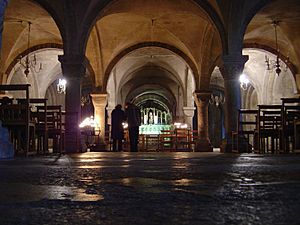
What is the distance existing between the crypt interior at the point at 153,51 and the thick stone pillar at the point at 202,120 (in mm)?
42

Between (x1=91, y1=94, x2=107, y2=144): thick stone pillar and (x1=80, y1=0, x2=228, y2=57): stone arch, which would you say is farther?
(x1=91, y1=94, x2=107, y2=144): thick stone pillar

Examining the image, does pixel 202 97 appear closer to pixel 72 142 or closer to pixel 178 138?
pixel 178 138

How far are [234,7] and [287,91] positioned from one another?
12.0 metres

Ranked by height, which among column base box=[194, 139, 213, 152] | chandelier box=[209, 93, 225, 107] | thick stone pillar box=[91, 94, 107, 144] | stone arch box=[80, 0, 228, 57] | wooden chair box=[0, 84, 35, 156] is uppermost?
stone arch box=[80, 0, 228, 57]

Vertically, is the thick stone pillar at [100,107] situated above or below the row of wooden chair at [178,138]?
above

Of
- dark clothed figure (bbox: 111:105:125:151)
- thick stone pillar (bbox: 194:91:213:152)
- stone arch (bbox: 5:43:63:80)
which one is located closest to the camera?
dark clothed figure (bbox: 111:105:125:151)

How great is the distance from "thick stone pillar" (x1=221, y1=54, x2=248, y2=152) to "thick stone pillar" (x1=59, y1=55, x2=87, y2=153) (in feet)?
12.8

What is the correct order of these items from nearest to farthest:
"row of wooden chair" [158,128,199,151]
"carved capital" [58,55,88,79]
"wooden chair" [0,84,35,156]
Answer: "wooden chair" [0,84,35,156] < "carved capital" [58,55,88,79] < "row of wooden chair" [158,128,199,151]

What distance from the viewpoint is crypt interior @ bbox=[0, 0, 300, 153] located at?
10258 millimetres

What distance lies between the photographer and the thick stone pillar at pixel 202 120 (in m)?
15.2

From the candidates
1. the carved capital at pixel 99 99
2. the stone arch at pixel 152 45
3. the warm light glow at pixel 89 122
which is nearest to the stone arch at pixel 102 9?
the stone arch at pixel 152 45

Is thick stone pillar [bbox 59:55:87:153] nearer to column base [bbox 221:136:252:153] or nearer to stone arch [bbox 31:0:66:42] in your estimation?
stone arch [bbox 31:0:66:42]

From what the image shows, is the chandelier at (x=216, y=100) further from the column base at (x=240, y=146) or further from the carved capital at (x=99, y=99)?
the column base at (x=240, y=146)

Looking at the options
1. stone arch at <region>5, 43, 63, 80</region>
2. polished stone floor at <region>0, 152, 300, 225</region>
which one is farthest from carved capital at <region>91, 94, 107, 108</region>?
polished stone floor at <region>0, 152, 300, 225</region>
